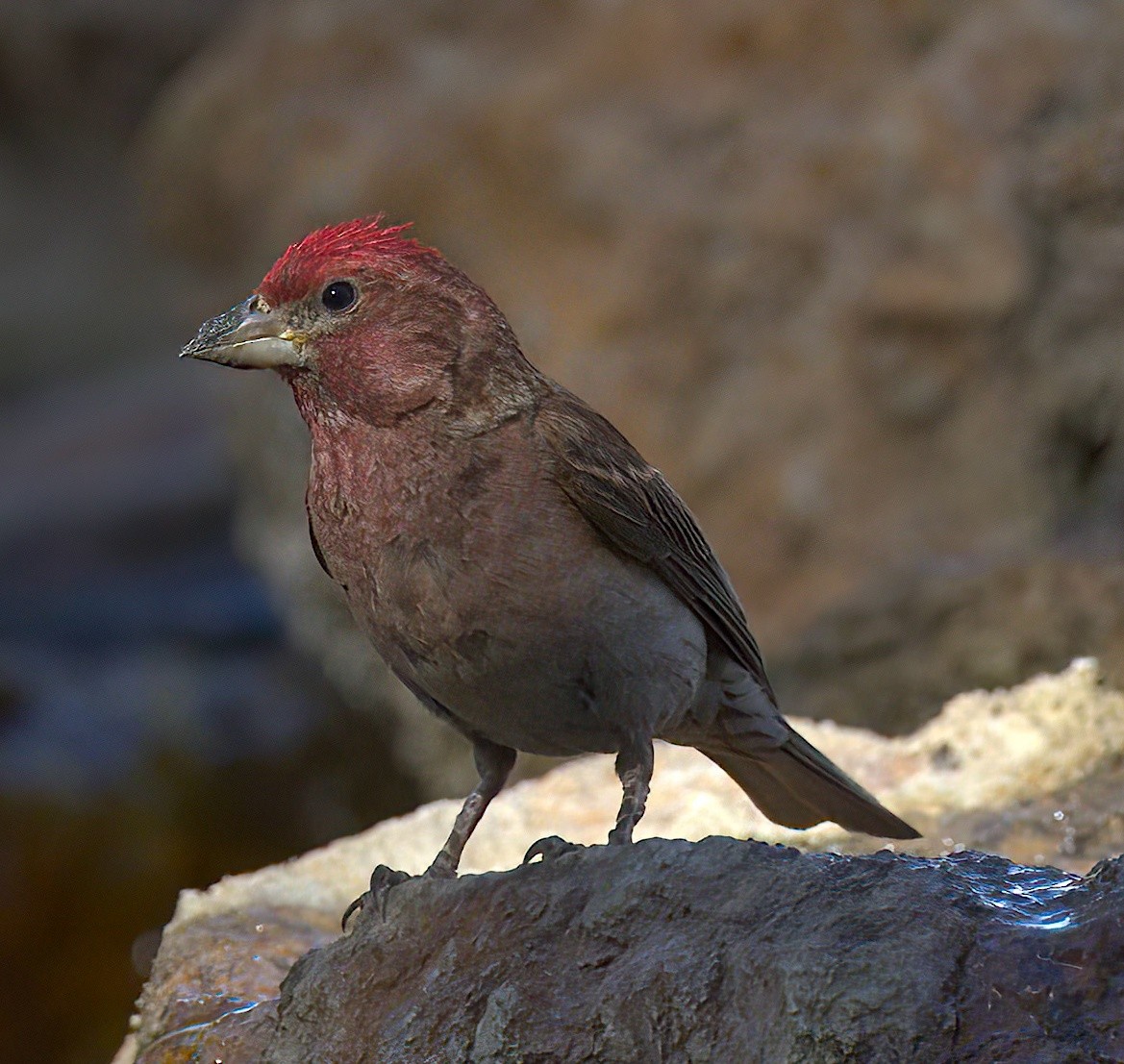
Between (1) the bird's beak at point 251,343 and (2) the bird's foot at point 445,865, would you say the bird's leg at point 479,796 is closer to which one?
(2) the bird's foot at point 445,865

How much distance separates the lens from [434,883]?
2775mm

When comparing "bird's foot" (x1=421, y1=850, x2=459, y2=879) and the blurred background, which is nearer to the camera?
"bird's foot" (x1=421, y1=850, x2=459, y2=879)

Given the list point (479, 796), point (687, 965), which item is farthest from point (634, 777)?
point (687, 965)

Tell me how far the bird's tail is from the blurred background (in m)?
1.90

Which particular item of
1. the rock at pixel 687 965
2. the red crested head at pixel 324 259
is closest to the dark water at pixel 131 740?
the rock at pixel 687 965

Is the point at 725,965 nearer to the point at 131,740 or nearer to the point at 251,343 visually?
the point at 251,343

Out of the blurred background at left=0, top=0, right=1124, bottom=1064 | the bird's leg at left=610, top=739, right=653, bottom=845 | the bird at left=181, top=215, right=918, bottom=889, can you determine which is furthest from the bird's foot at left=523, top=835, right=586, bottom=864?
the blurred background at left=0, top=0, right=1124, bottom=1064

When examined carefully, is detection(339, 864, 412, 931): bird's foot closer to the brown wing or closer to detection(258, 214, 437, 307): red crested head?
the brown wing

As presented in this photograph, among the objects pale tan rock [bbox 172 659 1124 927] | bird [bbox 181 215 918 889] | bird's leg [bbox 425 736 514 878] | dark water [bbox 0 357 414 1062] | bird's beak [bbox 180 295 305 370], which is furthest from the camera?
dark water [bbox 0 357 414 1062]

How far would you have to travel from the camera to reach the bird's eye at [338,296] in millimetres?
2982

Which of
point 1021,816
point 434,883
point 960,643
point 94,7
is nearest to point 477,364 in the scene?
point 434,883

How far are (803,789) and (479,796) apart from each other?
0.89 m

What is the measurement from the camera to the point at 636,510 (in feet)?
10.1

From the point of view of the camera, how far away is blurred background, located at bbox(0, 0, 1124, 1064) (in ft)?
20.9
